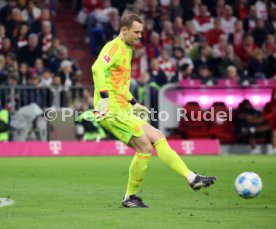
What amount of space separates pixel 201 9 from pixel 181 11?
1.82 ft

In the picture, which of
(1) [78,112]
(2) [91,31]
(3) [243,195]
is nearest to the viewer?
(3) [243,195]

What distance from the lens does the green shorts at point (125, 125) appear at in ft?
38.1

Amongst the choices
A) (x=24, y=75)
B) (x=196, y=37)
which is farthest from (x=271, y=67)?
(x=24, y=75)

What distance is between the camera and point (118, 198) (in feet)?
42.1

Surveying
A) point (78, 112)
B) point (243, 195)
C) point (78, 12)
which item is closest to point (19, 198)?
point (243, 195)

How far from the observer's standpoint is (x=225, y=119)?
24.0 meters

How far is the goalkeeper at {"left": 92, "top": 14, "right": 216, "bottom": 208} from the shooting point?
37.7 feet

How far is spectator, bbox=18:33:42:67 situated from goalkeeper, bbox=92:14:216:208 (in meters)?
13.6

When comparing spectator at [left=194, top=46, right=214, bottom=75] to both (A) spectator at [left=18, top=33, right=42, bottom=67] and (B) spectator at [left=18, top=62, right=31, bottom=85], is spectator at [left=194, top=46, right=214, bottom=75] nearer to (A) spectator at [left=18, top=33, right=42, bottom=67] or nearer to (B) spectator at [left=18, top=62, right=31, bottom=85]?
(A) spectator at [left=18, top=33, right=42, bottom=67]

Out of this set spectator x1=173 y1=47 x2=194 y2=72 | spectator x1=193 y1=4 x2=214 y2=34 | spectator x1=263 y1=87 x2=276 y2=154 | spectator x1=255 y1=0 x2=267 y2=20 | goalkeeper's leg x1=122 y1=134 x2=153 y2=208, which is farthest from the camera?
spectator x1=255 y1=0 x2=267 y2=20

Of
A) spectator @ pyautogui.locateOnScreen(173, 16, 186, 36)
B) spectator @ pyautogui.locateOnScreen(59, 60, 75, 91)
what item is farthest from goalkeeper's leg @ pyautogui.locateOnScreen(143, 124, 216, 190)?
spectator @ pyautogui.locateOnScreen(173, 16, 186, 36)

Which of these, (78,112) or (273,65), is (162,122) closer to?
(78,112)

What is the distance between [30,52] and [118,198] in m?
13.0

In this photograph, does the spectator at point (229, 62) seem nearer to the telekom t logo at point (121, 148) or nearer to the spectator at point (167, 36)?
the spectator at point (167, 36)
